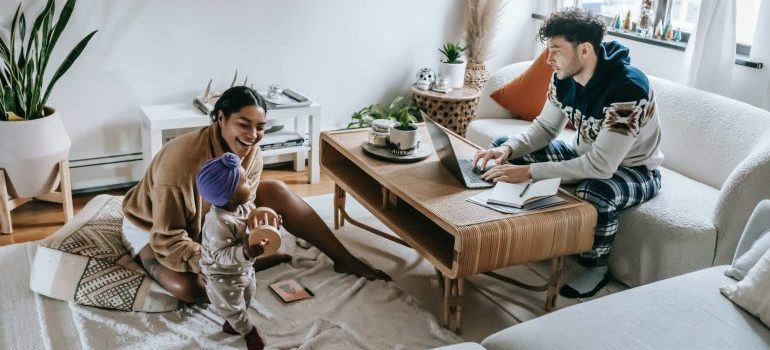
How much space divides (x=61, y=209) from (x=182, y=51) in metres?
0.93

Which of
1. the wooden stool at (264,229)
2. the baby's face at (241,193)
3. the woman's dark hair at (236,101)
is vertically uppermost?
the woman's dark hair at (236,101)

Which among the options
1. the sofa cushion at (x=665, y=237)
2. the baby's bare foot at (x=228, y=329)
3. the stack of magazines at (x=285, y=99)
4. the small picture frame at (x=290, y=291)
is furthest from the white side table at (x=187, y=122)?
the sofa cushion at (x=665, y=237)

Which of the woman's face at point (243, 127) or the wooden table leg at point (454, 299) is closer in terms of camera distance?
the woman's face at point (243, 127)

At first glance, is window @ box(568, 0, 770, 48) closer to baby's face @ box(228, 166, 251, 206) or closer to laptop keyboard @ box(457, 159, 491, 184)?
laptop keyboard @ box(457, 159, 491, 184)

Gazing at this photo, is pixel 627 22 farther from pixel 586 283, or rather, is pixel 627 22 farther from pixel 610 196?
pixel 586 283

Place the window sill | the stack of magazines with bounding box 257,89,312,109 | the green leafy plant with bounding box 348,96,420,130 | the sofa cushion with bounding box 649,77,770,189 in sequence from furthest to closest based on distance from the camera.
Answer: the green leafy plant with bounding box 348,96,420,130 < the stack of magazines with bounding box 257,89,312,109 < the window sill < the sofa cushion with bounding box 649,77,770,189

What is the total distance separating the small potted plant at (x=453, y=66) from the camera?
13.3 feet

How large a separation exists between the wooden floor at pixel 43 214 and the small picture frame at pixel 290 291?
3.30ft

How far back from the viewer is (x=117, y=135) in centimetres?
336

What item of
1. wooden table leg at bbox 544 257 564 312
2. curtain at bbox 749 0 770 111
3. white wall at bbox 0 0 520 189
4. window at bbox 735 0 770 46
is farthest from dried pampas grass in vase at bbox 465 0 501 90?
wooden table leg at bbox 544 257 564 312

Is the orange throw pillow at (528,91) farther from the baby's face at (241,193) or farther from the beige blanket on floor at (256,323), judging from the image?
the baby's face at (241,193)

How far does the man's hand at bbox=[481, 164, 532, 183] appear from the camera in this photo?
2.48 m

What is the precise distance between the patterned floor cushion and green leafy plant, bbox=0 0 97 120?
723mm

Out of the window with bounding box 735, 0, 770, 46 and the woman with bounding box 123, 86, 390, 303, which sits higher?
the window with bounding box 735, 0, 770, 46
